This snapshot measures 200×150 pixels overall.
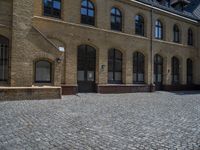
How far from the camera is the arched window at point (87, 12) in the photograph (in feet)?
60.0

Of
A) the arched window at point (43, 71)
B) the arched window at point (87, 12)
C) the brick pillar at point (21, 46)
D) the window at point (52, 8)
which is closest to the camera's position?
the brick pillar at point (21, 46)

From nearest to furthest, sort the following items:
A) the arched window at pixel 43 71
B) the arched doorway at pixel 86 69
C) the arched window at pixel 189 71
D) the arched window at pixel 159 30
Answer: the arched window at pixel 43 71, the arched doorway at pixel 86 69, the arched window at pixel 159 30, the arched window at pixel 189 71

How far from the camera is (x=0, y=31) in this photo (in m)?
12.9

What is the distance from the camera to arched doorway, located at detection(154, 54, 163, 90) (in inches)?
920

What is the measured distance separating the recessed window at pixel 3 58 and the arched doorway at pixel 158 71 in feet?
49.5

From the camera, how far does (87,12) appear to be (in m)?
18.6

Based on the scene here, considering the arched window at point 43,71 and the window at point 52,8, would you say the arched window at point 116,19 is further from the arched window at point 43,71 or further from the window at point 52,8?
the arched window at point 43,71

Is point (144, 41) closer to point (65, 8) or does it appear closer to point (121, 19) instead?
point (121, 19)

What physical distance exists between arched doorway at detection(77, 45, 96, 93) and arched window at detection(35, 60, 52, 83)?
3.82m

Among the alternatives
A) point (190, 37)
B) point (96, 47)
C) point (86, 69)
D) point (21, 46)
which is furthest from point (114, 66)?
point (190, 37)

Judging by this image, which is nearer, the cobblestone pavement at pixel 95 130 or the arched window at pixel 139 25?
the cobblestone pavement at pixel 95 130

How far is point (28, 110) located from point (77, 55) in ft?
28.5

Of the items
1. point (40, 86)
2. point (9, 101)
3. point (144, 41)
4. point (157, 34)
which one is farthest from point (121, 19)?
point (9, 101)

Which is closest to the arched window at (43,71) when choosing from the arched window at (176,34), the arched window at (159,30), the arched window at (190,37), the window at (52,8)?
the window at (52,8)
